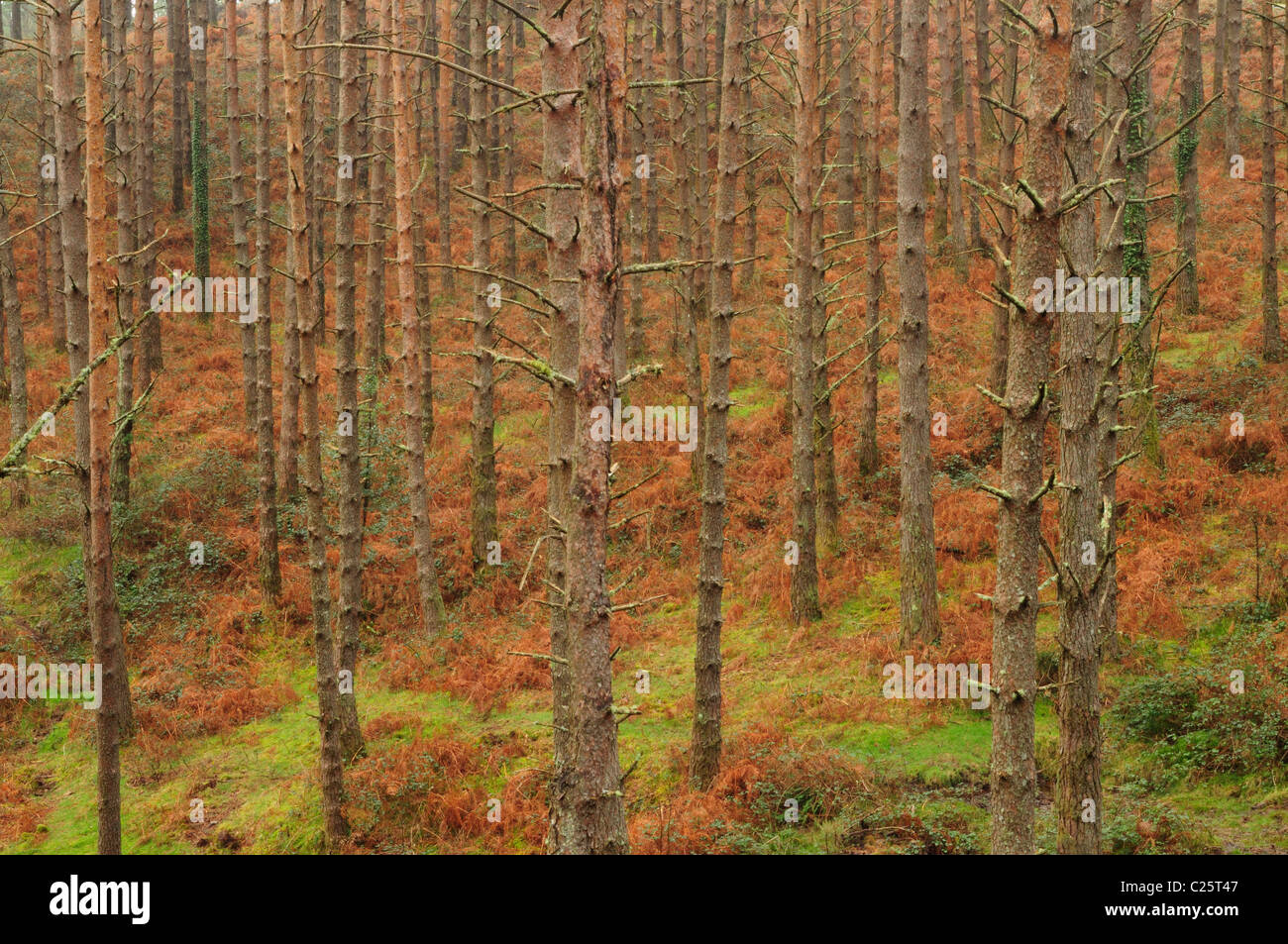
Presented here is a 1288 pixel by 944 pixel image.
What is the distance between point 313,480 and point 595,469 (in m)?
5.84

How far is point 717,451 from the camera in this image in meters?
10.5

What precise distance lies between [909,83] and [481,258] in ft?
23.3

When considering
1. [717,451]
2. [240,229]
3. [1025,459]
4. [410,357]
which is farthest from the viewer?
[240,229]

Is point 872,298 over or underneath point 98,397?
over

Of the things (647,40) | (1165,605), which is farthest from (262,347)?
(1165,605)

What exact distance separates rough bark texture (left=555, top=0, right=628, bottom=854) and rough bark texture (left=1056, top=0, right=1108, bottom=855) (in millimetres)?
3191

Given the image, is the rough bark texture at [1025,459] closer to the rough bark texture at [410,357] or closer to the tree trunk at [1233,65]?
the rough bark texture at [410,357]

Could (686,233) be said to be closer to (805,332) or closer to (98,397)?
(805,332)

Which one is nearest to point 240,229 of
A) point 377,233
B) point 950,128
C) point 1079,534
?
point 377,233

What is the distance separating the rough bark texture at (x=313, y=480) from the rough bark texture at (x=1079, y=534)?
6.77 m

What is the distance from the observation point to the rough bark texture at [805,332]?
1385 cm

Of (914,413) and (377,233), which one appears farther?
(377,233)

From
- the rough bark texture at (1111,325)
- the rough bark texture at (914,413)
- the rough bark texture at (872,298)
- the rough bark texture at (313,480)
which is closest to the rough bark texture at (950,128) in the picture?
the rough bark texture at (872,298)
